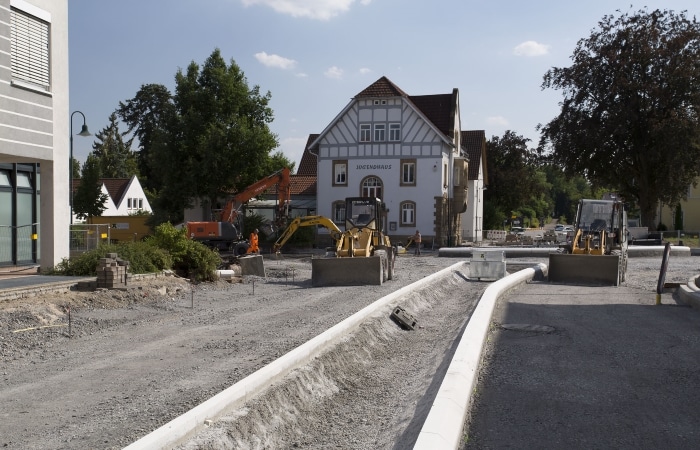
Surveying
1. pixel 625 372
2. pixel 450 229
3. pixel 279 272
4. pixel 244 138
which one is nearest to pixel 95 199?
pixel 244 138

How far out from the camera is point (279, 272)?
83.1 ft

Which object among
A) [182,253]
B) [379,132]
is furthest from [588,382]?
[379,132]

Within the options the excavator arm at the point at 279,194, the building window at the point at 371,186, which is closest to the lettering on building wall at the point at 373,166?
the building window at the point at 371,186

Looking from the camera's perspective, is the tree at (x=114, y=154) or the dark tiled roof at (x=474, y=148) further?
the tree at (x=114, y=154)

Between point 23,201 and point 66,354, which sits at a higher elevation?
point 23,201

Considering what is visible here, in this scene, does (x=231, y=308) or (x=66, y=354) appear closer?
(x=66, y=354)

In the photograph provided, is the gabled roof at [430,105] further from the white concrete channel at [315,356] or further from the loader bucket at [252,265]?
the white concrete channel at [315,356]

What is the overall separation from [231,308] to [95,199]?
121 ft

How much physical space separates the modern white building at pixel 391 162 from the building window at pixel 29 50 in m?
30.6

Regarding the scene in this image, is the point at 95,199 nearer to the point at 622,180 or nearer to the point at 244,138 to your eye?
the point at 244,138

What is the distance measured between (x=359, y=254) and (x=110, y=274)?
895cm

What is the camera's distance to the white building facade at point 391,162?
1811 inches

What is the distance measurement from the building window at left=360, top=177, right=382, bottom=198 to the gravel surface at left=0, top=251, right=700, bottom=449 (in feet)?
98.5

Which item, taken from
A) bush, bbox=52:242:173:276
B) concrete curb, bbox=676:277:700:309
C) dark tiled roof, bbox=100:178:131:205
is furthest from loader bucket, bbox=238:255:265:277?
dark tiled roof, bbox=100:178:131:205
